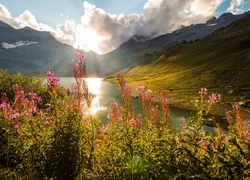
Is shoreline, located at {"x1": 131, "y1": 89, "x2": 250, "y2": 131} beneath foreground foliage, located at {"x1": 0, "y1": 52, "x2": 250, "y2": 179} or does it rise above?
beneath

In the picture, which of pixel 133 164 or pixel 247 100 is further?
pixel 247 100

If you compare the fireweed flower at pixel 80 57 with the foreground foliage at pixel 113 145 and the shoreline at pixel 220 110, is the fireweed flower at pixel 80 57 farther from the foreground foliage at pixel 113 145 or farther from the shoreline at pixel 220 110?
the shoreline at pixel 220 110

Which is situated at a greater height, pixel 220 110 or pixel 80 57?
pixel 80 57

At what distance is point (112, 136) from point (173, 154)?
1896 millimetres

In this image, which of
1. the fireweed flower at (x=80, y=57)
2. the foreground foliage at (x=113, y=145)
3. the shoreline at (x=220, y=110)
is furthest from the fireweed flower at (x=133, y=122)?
the shoreline at (x=220, y=110)

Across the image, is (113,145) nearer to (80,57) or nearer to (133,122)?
(133,122)

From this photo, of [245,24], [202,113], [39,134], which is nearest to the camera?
[202,113]

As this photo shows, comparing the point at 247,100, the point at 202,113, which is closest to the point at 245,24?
the point at 247,100

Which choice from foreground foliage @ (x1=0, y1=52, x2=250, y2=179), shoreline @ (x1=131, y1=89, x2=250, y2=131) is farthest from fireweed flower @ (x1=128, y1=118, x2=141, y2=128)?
shoreline @ (x1=131, y1=89, x2=250, y2=131)

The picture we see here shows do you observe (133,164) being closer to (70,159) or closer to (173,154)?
(173,154)

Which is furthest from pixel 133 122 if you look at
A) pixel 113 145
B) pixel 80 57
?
pixel 80 57

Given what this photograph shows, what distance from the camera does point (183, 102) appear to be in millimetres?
66688

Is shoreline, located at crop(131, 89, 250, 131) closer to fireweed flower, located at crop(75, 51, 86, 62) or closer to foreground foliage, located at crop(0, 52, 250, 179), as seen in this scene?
foreground foliage, located at crop(0, 52, 250, 179)

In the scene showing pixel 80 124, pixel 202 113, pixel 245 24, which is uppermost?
pixel 245 24
